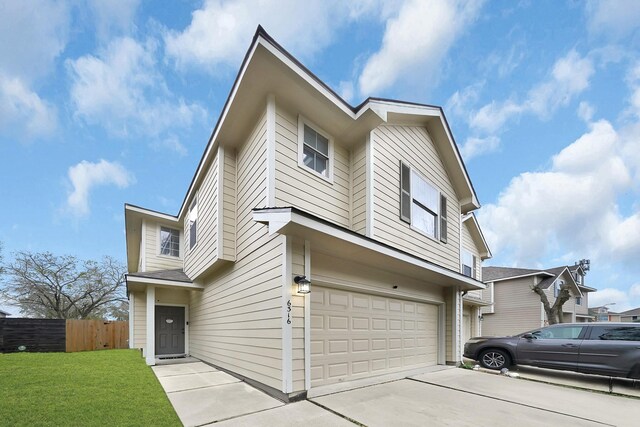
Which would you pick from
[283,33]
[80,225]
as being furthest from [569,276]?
[80,225]

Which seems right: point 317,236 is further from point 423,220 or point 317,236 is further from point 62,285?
point 62,285

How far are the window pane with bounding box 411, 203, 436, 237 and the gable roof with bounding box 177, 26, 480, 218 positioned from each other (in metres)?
Result: 2.33

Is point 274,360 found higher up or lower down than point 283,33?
lower down

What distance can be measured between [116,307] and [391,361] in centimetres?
2781

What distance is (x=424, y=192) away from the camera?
861 cm

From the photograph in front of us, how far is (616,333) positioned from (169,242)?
561 inches

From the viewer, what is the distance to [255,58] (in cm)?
504

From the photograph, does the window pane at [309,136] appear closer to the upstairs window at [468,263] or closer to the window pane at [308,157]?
the window pane at [308,157]

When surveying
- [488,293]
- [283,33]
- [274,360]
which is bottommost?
[488,293]

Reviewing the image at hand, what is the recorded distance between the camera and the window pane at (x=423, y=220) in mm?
8039

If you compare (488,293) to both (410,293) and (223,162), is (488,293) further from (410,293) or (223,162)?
(223,162)

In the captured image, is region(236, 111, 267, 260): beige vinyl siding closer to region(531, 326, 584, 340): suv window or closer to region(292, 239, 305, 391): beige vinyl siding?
region(292, 239, 305, 391): beige vinyl siding

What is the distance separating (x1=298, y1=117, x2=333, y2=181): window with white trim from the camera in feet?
20.4

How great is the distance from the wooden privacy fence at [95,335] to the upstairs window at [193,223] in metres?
5.10
